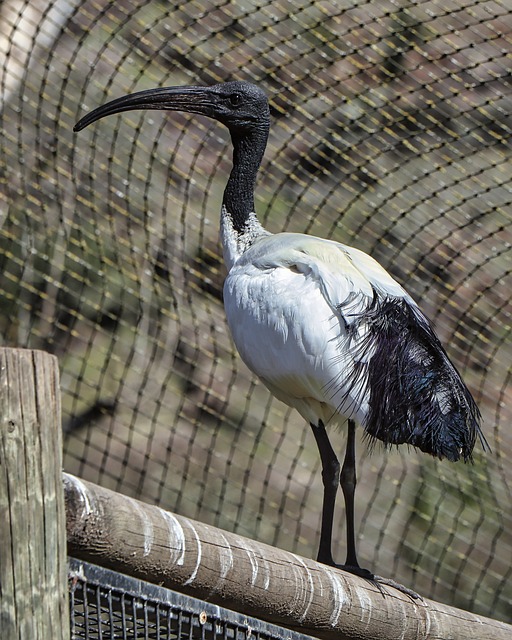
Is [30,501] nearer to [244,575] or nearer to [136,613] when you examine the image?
[136,613]

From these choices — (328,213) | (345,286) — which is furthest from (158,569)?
(328,213)

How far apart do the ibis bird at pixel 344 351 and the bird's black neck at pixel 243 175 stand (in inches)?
5.8

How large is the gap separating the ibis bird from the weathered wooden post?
4.19 feet

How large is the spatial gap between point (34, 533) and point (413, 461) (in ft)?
9.90

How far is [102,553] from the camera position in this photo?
1.33 metres

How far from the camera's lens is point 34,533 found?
113 centimetres

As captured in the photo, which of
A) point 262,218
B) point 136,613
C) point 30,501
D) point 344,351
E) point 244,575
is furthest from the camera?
point 262,218

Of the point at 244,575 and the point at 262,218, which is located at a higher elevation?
the point at 244,575

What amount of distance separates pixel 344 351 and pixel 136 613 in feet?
3.64

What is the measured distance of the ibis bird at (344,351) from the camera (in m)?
2.37

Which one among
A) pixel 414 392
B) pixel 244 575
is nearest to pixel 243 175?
pixel 414 392

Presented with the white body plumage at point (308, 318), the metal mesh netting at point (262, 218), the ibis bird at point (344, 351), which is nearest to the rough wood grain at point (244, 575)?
the ibis bird at point (344, 351)

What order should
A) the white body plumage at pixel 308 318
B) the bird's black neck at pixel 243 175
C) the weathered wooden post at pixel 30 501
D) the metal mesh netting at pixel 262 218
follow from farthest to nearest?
the metal mesh netting at pixel 262 218
the bird's black neck at pixel 243 175
the white body plumage at pixel 308 318
the weathered wooden post at pixel 30 501

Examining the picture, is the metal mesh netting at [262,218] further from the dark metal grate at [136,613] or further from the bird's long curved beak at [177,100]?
the dark metal grate at [136,613]
